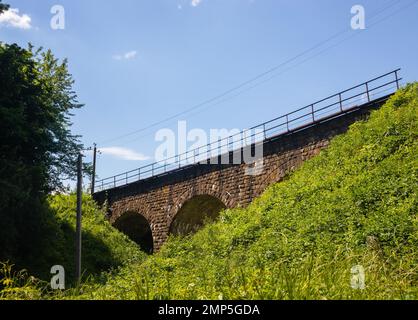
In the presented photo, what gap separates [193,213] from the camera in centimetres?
2764

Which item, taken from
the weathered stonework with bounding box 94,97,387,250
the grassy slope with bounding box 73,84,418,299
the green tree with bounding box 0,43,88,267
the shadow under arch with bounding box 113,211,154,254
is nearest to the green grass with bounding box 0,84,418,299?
the grassy slope with bounding box 73,84,418,299

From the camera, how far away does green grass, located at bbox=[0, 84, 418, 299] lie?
19.1ft

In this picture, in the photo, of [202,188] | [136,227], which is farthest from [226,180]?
[136,227]

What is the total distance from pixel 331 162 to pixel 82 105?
69.6 ft

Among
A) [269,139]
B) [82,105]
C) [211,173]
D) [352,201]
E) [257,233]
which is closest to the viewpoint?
[352,201]

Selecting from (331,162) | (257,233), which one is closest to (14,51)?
(257,233)

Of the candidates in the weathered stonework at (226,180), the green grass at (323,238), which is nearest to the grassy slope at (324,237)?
the green grass at (323,238)

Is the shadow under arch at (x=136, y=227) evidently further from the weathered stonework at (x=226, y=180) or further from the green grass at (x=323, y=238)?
the green grass at (x=323, y=238)

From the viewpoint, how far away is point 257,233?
1369cm

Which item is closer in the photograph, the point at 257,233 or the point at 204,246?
the point at 257,233

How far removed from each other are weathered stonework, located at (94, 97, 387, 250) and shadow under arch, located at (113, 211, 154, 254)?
0.51 meters

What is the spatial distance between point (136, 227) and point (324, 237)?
81.4ft
